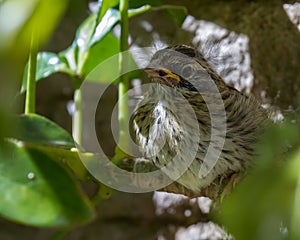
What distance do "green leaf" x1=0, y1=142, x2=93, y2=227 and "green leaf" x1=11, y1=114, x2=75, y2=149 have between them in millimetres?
73

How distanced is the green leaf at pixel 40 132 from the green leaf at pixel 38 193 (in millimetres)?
73

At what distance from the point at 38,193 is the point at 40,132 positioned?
0.23 metres

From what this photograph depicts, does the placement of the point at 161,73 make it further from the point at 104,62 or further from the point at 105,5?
the point at 104,62

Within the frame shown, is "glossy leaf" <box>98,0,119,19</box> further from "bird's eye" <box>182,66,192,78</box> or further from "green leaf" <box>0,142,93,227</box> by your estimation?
"green leaf" <box>0,142,93,227</box>

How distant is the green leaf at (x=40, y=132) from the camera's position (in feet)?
1.83

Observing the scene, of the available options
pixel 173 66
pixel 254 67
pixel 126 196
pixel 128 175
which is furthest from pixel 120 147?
pixel 126 196

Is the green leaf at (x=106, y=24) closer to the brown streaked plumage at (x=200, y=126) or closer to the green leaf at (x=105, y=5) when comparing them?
the green leaf at (x=105, y=5)

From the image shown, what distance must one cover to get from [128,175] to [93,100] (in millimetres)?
614

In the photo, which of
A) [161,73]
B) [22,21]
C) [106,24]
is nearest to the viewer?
[22,21]

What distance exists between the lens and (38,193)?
0.37 meters

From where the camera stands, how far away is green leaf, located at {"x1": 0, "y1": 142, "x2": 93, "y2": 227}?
0.31 metres

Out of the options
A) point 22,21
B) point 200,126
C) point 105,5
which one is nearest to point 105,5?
point 105,5

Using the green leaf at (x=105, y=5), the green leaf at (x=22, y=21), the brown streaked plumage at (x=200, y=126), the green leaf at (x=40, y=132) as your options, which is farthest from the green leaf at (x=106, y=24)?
the green leaf at (x=22, y=21)

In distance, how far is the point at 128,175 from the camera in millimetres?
819
